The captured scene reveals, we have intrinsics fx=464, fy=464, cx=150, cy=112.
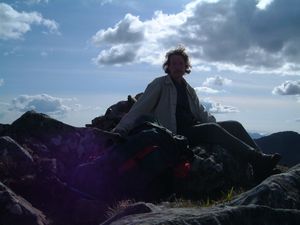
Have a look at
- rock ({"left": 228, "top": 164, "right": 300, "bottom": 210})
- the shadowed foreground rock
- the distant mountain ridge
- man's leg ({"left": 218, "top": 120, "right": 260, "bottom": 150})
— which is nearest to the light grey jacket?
man's leg ({"left": 218, "top": 120, "right": 260, "bottom": 150})

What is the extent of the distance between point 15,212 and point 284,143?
3232 centimetres

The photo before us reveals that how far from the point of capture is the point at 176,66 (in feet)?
35.0

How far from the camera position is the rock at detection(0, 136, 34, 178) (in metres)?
7.93

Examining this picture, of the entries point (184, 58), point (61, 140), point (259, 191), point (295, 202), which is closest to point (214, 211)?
point (259, 191)

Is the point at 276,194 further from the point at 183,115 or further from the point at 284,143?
the point at 284,143

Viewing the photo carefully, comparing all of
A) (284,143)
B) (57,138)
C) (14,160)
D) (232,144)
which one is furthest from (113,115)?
(284,143)

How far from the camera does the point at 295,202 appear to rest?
452cm

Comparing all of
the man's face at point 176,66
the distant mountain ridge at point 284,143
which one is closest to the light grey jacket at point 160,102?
the man's face at point 176,66

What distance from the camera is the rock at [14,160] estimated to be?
7.93m

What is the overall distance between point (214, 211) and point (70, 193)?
435 cm

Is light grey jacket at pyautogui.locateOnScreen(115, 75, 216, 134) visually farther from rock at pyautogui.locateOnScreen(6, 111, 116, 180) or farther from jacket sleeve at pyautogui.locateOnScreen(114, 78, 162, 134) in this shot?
rock at pyautogui.locateOnScreen(6, 111, 116, 180)

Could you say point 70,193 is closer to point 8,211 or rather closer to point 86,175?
point 86,175

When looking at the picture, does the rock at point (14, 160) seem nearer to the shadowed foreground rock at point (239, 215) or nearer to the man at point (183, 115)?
the man at point (183, 115)

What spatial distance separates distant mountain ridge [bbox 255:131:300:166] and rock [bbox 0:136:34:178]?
69.8 feet
